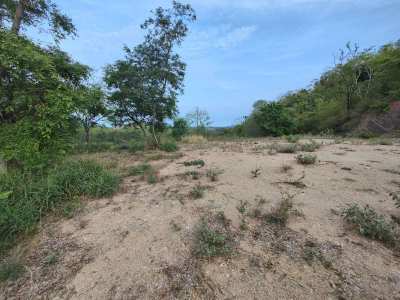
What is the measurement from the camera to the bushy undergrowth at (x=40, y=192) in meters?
2.29

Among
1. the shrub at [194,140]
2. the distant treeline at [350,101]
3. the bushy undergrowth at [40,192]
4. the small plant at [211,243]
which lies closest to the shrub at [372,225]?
the small plant at [211,243]

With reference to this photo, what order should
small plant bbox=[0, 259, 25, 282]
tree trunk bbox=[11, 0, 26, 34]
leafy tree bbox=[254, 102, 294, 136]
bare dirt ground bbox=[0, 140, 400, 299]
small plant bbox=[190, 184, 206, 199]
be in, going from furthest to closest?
leafy tree bbox=[254, 102, 294, 136]
tree trunk bbox=[11, 0, 26, 34]
small plant bbox=[190, 184, 206, 199]
small plant bbox=[0, 259, 25, 282]
bare dirt ground bbox=[0, 140, 400, 299]

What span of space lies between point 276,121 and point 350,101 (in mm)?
5263

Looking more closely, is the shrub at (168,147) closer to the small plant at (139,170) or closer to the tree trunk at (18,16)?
the small plant at (139,170)

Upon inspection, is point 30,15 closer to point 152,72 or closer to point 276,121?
point 152,72

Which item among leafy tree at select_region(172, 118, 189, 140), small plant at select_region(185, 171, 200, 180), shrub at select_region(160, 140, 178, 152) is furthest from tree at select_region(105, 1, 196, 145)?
leafy tree at select_region(172, 118, 189, 140)

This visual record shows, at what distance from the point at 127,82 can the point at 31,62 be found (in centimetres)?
446

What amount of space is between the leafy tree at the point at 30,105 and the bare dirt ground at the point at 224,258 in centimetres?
155

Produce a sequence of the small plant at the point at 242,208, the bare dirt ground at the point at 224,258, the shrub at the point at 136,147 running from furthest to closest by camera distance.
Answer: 1. the shrub at the point at 136,147
2. the small plant at the point at 242,208
3. the bare dirt ground at the point at 224,258

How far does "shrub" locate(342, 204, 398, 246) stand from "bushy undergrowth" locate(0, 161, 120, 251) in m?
3.30

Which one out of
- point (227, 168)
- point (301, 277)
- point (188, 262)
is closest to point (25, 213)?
point (188, 262)

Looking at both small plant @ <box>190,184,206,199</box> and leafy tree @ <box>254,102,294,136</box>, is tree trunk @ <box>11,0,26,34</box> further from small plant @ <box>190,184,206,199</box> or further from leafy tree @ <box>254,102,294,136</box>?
leafy tree @ <box>254,102,294,136</box>

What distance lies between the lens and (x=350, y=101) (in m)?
14.3

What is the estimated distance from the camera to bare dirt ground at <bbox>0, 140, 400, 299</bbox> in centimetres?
149
